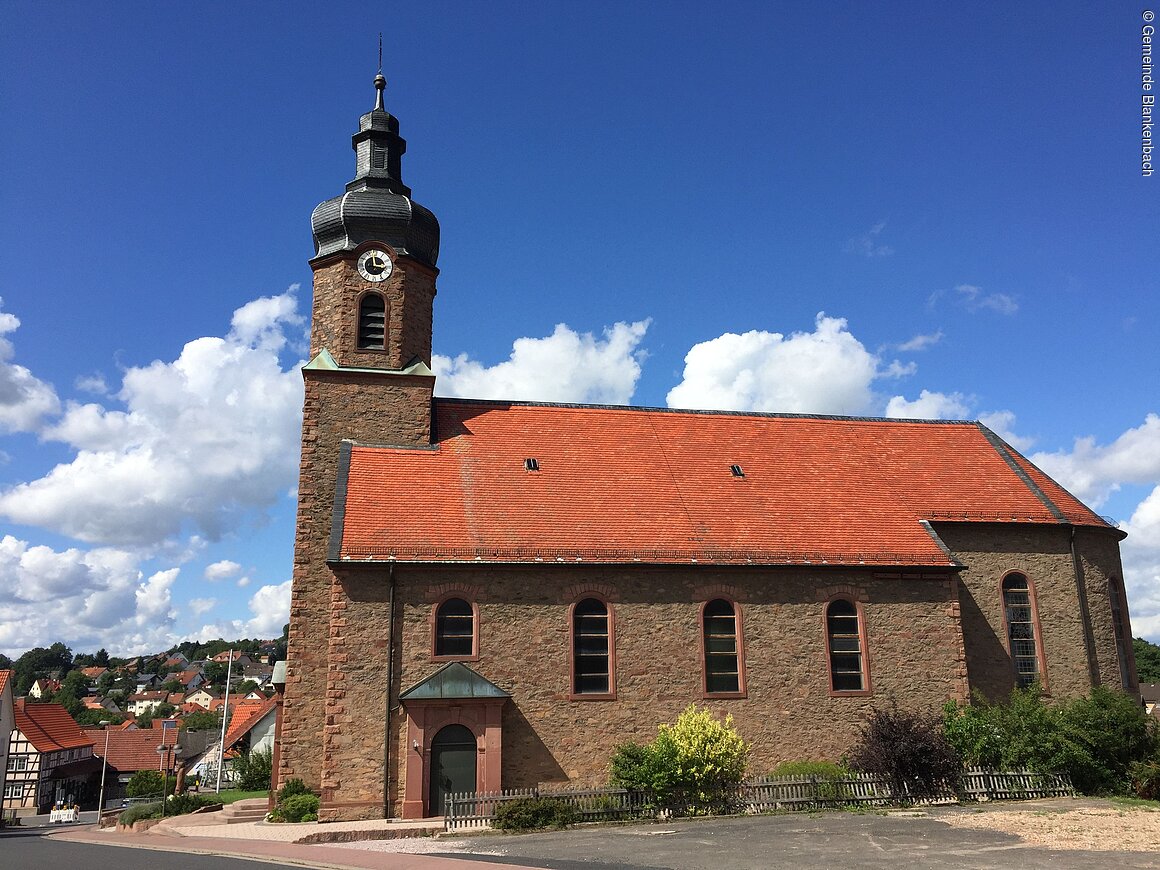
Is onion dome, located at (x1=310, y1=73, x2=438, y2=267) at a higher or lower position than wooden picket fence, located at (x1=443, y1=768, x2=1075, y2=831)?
higher

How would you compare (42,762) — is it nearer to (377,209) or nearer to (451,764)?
(451,764)

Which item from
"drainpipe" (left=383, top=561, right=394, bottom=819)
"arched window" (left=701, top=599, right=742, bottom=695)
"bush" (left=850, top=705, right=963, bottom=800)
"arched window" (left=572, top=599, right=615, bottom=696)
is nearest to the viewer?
"bush" (left=850, top=705, right=963, bottom=800)

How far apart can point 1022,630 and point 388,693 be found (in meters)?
17.2

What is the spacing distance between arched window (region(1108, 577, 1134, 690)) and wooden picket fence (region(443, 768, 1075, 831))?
6.41 m

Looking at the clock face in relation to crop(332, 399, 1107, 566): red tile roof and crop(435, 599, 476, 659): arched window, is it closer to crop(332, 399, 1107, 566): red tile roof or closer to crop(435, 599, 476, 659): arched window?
crop(332, 399, 1107, 566): red tile roof

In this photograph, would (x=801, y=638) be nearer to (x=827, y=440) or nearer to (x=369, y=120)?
(x=827, y=440)

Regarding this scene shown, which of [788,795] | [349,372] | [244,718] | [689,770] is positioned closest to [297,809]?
[689,770]

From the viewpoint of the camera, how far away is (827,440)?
27.3m

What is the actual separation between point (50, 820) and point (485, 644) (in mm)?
38772

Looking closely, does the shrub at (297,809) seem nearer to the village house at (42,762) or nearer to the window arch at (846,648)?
the window arch at (846,648)

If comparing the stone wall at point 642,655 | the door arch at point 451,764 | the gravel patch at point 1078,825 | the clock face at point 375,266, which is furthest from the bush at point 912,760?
the clock face at point 375,266

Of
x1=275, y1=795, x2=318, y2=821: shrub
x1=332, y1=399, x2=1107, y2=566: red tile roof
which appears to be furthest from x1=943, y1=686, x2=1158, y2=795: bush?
x1=275, y1=795, x2=318, y2=821: shrub

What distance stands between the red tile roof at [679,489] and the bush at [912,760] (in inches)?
181

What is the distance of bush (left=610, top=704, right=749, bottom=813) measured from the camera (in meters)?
18.3
